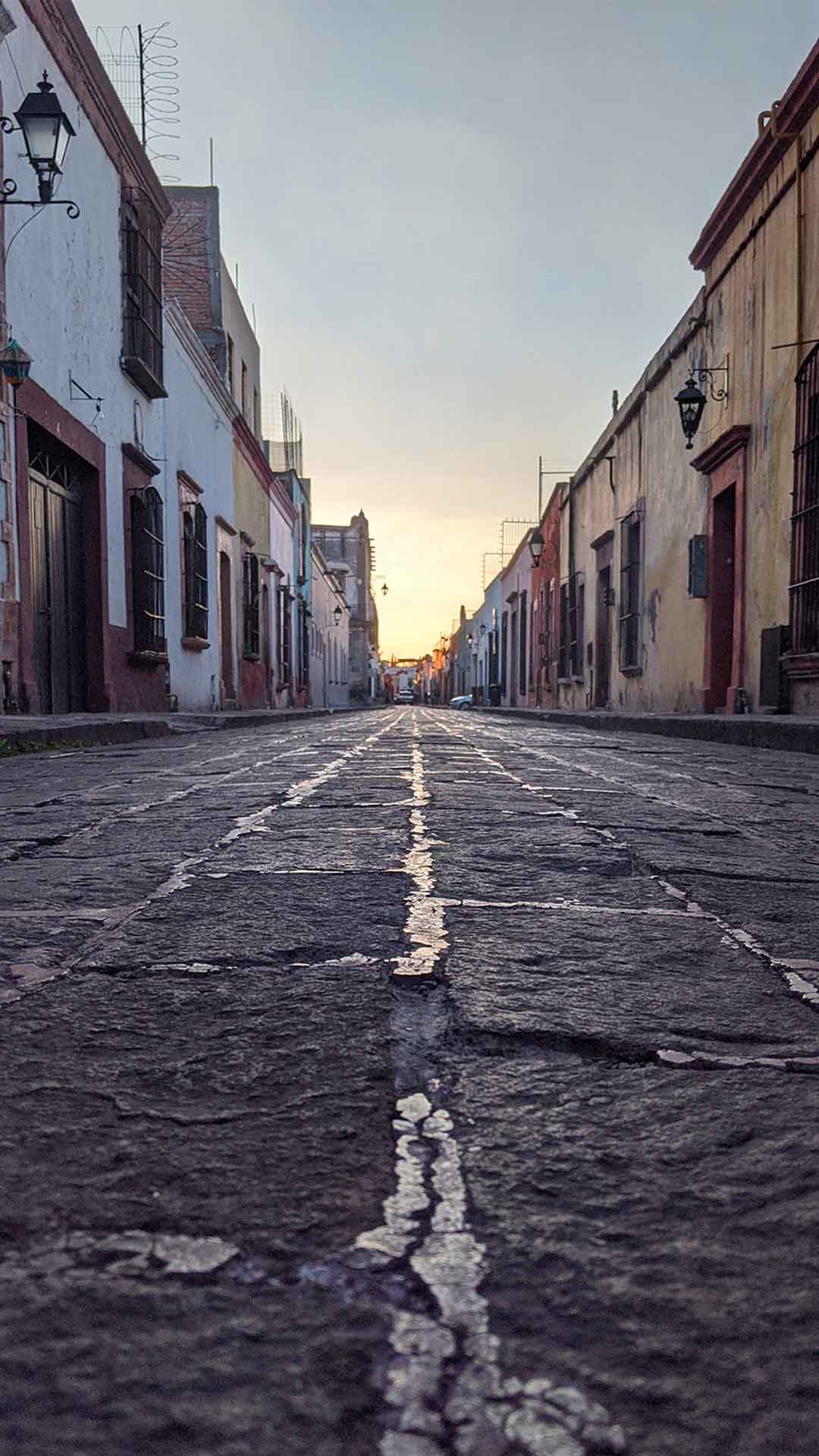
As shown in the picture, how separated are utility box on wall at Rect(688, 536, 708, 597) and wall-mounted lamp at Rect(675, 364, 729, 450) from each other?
3.36 feet

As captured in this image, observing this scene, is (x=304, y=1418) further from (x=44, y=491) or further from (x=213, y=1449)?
(x=44, y=491)

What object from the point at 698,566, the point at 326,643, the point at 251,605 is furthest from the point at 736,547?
the point at 326,643

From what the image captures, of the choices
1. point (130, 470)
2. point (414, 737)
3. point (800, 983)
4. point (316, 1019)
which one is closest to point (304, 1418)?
point (316, 1019)

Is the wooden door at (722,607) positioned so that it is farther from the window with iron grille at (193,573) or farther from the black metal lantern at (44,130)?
the black metal lantern at (44,130)

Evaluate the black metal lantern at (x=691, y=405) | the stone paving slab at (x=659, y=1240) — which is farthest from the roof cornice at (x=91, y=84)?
the stone paving slab at (x=659, y=1240)

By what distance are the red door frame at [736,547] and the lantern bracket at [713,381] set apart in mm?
590

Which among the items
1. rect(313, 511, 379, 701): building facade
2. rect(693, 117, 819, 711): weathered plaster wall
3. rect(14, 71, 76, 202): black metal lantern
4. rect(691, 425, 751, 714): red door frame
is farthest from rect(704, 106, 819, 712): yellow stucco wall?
rect(313, 511, 379, 701): building facade

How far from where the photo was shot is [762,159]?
9.31 metres

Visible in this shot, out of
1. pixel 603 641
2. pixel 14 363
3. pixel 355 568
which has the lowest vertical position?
pixel 603 641

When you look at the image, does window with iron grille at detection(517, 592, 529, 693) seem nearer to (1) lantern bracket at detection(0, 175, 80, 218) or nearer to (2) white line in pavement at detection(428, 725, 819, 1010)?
(1) lantern bracket at detection(0, 175, 80, 218)

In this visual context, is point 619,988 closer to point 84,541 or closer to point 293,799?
point 293,799

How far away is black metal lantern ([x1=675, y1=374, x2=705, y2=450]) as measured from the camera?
→ 10.6 m

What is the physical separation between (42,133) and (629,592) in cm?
1057

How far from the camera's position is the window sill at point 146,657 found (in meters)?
11.2
